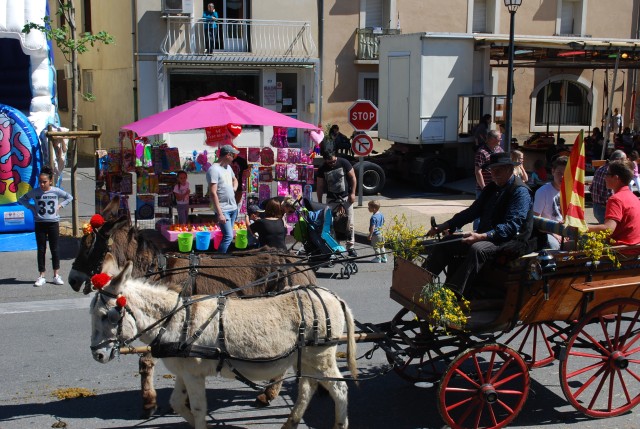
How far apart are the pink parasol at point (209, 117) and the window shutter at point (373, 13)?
547 inches

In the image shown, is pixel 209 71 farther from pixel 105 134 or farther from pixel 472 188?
pixel 472 188

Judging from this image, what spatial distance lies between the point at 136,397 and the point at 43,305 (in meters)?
3.80

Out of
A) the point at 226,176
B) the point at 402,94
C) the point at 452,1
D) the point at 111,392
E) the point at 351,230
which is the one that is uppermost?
the point at 452,1

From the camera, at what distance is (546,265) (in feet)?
20.3

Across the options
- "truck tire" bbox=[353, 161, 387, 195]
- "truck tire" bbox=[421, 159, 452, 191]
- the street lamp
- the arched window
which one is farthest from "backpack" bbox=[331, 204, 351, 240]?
the arched window

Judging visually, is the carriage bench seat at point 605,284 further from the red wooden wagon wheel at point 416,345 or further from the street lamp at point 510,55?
the street lamp at point 510,55

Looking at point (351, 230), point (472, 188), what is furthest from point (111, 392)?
point (472, 188)

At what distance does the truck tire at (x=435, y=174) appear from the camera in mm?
20078

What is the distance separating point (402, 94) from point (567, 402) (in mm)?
13973

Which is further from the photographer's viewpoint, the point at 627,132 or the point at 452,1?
the point at 452,1

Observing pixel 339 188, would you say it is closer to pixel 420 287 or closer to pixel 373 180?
pixel 373 180

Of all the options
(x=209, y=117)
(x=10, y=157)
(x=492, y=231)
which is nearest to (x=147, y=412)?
(x=492, y=231)

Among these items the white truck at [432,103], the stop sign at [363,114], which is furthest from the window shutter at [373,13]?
the stop sign at [363,114]

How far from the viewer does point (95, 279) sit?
5516 mm
